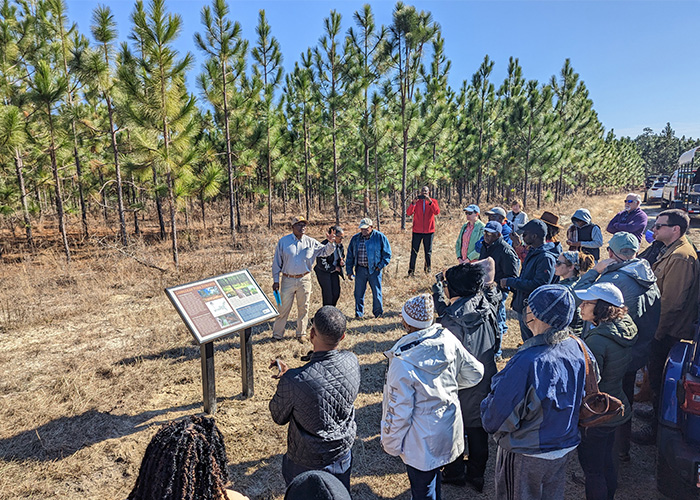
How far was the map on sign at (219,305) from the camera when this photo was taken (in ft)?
11.7

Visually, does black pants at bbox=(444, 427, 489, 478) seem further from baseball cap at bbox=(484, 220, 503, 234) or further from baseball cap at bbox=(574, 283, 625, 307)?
baseball cap at bbox=(484, 220, 503, 234)

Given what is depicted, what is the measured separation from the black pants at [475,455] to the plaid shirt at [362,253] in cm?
342

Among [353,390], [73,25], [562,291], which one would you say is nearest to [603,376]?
[562,291]

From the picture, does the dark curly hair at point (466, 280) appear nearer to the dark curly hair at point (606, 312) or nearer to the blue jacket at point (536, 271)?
the dark curly hair at point (606, 312)

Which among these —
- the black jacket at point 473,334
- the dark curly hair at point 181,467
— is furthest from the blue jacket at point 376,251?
the dark curly hair at point 181,467

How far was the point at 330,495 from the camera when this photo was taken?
1038 millimetres

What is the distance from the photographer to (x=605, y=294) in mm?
2465

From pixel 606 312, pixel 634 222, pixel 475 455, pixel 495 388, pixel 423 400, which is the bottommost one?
pixel 475 455

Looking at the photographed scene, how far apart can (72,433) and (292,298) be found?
272 centimetres

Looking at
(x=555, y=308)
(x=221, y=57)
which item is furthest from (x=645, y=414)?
(x=221, y=57)

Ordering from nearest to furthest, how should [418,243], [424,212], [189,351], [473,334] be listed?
[473,334]
[189,351]
[424,212]
[418,243]

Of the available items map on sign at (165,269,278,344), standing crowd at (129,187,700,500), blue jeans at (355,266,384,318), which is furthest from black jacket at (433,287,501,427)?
blue jeans at (355,266,384,318)

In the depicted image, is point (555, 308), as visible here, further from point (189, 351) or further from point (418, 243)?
point (418, 243)

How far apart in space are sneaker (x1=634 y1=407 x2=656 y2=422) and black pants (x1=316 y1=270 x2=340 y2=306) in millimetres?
3712
